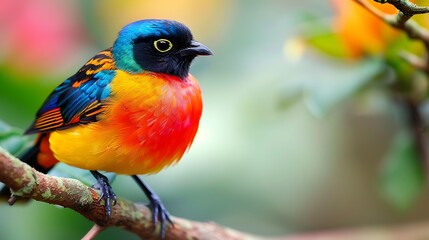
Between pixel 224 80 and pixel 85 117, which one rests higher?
pixel 85 117

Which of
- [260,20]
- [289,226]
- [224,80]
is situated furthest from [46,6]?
[289,226]

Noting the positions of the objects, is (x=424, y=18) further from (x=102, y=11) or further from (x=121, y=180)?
(x=102, y=11)

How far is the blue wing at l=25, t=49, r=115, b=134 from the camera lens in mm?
2219

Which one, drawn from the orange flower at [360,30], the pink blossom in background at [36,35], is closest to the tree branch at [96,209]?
the orange flower at [360,30]

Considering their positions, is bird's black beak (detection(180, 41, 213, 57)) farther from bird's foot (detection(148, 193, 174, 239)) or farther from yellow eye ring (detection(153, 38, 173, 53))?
bird's foot (detection(148, 193, 174, 239))

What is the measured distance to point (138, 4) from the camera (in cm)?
386

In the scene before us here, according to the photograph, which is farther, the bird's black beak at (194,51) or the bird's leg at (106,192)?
the bird's black beak at (194,51)

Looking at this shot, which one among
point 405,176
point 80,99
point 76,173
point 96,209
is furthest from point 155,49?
point 405,176

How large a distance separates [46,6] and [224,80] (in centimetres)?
92

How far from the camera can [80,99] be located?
2.26 m

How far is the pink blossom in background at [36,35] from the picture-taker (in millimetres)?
3109

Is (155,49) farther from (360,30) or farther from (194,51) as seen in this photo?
(360,30)

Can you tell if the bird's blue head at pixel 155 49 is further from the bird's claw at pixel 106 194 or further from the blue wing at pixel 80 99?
the bird's claw at pixel 106 194

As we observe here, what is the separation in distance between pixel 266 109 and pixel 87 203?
4.53 feet
